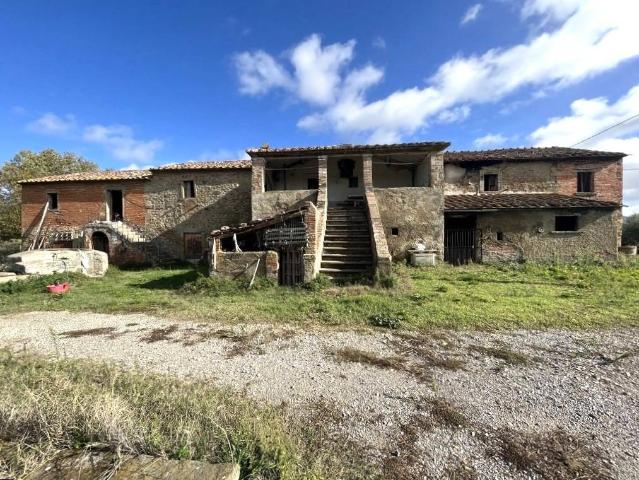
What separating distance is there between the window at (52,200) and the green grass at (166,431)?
18618mm

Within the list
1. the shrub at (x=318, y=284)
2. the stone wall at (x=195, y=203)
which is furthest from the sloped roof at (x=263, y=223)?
the stone wall at (x=195, y=203)

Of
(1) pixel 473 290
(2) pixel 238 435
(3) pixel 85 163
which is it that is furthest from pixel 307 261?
(3) pixel 85 163

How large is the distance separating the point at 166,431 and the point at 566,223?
1679cm

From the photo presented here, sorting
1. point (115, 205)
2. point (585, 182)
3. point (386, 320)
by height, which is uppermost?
point (585, 182)

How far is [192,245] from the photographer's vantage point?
52.6 feet

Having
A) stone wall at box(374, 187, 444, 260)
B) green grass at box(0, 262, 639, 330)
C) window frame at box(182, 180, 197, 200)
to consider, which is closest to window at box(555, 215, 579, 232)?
green grass at box(0, 262, 639, 330)

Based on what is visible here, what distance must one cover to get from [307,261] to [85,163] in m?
33.2

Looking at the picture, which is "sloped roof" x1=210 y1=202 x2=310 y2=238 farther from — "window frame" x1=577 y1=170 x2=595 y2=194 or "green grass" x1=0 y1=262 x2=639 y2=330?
"window frame" x1=577 y1=170 x2=595 y2=194

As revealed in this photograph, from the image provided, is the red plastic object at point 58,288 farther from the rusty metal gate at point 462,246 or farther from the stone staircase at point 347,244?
the rusty metal gate at point 462,246

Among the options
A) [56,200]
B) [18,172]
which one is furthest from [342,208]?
[18,172]

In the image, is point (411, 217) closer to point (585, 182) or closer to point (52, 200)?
point (585, 182)

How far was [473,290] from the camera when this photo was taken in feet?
25.7

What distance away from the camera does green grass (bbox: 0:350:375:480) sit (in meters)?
1.99

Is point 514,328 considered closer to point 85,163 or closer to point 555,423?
point 555,423
